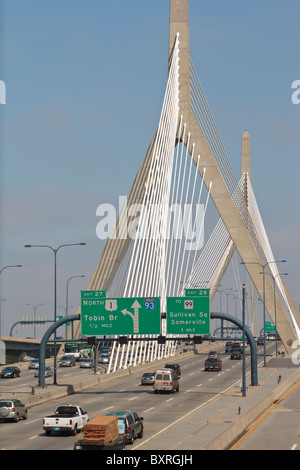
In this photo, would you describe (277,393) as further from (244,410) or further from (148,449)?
(148,449)

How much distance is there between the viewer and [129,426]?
37219 mm

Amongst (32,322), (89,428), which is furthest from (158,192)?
(32,322)

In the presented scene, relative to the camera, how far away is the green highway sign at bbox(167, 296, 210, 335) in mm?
64312

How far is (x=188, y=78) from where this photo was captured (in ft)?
263

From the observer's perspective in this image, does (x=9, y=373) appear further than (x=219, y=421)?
Yes

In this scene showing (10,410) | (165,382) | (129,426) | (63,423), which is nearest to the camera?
(129,426)

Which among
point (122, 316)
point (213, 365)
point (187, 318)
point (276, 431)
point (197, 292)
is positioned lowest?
point (276, 431)

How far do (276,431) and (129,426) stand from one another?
778 centimetres

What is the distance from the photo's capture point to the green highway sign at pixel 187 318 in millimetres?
64312

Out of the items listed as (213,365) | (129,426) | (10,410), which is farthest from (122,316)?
(213,365)

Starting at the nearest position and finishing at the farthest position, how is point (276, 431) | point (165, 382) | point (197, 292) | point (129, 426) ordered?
1. point (129, 426)
2. point (276, 431)
3. point (165, 382)
4. point (197, 292)

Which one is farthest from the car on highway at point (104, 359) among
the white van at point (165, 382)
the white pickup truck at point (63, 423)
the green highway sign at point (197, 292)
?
the white pickup truck at point (63, 423)

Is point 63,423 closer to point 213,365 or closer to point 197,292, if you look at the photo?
point 197,292

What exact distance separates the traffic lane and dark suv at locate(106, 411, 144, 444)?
4.35 meters
